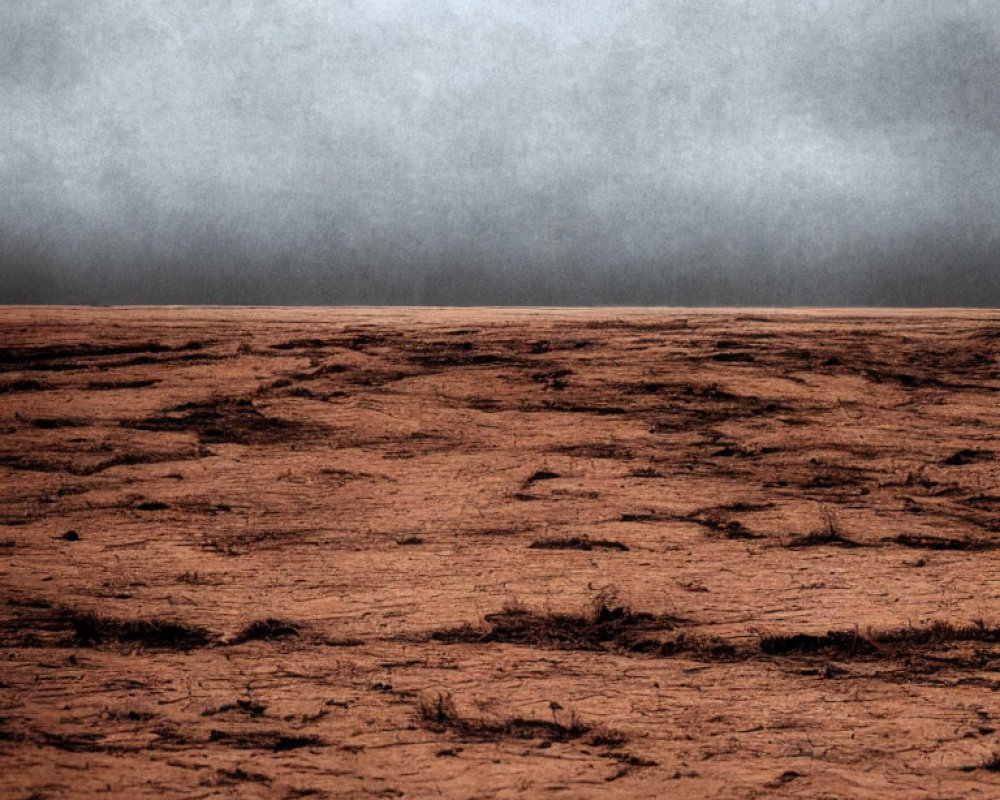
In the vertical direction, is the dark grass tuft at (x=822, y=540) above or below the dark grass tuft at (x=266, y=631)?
above

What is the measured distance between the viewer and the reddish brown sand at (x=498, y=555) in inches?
Result: 123

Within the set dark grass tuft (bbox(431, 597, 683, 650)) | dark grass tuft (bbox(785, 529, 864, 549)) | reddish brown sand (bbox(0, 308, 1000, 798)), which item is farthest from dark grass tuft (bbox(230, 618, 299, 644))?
dark grass tuft (bbox(785, 529, 864, 549))

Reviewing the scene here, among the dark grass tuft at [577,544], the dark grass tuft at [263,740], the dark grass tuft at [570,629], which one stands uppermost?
the dark grass tuft at [577,544]

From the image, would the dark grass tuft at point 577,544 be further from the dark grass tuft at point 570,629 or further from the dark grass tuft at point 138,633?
the dark grass tuft at point 138,633

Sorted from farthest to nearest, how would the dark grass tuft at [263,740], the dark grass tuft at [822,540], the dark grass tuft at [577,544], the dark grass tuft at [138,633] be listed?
the dark grass tuft at [822,540], the dark grass tuft at [577,544], the dark grass tuft at [138,633], the dark grass tuft at [263,740]

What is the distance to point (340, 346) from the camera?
20.7 feet

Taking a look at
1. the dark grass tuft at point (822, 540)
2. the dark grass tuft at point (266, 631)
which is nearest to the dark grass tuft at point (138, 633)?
the dark grass tuft at point (266, 631)

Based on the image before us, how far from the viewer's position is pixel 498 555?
4.56m

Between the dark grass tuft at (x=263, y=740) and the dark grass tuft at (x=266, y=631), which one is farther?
the dark grass tuft at (x=266, y=631)

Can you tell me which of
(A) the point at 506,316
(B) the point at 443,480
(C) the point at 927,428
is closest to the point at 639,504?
(B) the point at 443,480

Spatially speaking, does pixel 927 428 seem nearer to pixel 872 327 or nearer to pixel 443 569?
pixel 872 327

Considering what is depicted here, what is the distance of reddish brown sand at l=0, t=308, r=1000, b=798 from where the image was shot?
3.12m

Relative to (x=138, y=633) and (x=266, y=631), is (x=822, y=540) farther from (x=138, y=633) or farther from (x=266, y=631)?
(x=138, y=633)

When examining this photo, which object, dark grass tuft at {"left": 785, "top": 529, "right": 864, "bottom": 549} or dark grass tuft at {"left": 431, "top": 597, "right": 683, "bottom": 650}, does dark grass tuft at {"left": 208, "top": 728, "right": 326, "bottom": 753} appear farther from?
dark grass tuft at {"left": 785, "top": 529, "right": 864, "bottom": 549}
